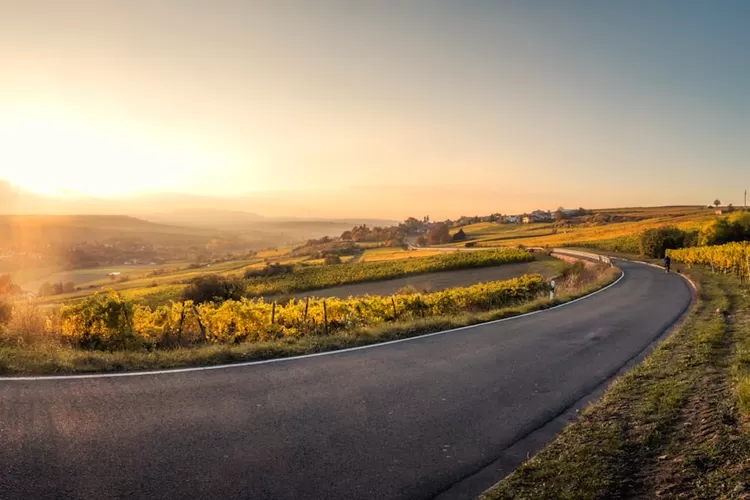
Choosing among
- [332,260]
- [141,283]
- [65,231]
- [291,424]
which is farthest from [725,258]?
[65,231]

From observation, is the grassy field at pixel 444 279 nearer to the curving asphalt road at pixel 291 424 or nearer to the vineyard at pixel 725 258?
the vineyard at pixel 725 258

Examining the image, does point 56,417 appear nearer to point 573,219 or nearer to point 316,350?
point 316,350

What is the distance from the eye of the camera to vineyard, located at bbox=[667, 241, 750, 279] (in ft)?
93.2

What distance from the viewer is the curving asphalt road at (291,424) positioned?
4.34 metres

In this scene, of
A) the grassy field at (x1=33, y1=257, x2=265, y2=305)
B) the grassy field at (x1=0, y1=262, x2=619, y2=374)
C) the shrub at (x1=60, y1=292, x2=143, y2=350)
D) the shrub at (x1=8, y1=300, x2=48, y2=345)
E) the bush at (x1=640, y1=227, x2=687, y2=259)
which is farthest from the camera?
the bush at (x1=640, y1=227, x2=687, y2=259)

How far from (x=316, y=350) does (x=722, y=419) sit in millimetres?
7203

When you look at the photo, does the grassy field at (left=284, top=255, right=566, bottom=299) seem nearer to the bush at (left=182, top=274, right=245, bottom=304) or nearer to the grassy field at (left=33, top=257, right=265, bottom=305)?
the bush at (left=182, top=274, right=245, bottom=304)

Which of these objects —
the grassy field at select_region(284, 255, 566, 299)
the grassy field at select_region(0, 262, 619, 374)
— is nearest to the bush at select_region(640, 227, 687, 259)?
the grassy field at select_region(284, 255, 566, 299)

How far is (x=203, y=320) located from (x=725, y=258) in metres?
35.0

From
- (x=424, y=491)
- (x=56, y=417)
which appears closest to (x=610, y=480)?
(x=424, y=491)

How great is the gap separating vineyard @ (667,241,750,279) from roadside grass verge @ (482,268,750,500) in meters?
21.0

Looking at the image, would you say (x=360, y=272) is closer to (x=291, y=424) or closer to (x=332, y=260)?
(x=332, y=260)

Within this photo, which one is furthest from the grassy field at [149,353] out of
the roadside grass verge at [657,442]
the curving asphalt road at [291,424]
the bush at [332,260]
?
the bush at [332,260]

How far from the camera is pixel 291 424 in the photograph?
5.74 m
